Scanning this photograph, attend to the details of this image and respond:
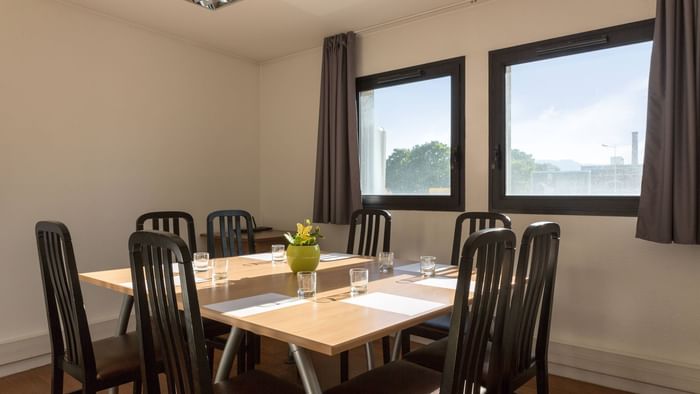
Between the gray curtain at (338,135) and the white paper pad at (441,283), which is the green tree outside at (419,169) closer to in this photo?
the gray curtain at (338,135)

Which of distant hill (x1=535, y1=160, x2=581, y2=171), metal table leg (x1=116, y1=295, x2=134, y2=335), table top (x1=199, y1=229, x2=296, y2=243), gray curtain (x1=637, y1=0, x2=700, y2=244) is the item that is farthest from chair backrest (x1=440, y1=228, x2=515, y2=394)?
table top (x1=199, y1=229, x2=296, y2=243)

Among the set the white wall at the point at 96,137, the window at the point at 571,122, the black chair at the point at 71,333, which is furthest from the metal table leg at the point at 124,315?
the window at the point at 571,122

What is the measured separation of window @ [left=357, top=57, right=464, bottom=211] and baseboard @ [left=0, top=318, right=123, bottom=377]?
7.35 ft

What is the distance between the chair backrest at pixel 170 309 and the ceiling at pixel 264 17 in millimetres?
2362

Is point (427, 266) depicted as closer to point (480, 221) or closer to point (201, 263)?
point (480, 221)

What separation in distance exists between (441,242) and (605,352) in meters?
1.22

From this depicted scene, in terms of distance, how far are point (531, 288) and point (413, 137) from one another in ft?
7.12

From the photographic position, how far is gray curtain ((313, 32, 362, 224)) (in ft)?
12.4

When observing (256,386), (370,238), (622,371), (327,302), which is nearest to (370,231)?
(370,238)

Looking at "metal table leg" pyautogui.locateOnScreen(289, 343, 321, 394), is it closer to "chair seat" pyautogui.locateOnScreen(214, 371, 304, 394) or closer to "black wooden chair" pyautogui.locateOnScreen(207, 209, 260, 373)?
"chair seat" pyautogui.locateOnScreen(214, 371, 304, 394)

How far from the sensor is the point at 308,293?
5.69 feet

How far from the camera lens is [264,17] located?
3.51 meters

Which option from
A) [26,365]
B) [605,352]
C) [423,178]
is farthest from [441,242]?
[26,365]

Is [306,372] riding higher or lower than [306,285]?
lower
